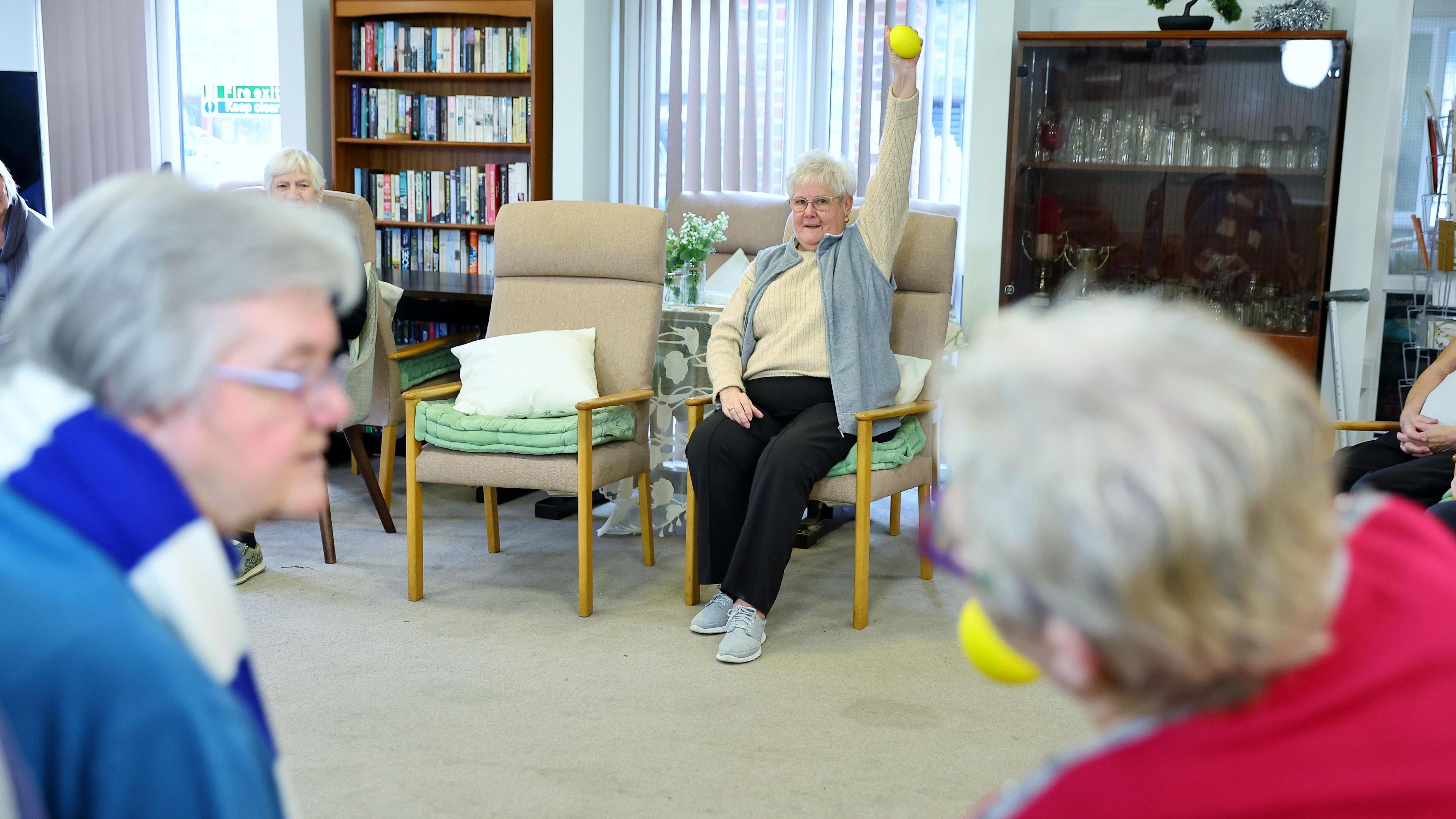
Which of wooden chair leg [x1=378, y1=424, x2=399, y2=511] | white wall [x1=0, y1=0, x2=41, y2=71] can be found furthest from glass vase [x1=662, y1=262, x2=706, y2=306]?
white wall [x1=0, y1=0, x2=41, y2=71]

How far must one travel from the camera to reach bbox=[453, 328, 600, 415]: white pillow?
3.14 m

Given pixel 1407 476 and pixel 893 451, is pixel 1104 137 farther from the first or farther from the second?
pixel 1407 476

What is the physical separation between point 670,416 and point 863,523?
928 millimetres

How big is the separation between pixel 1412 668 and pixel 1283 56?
390 cm

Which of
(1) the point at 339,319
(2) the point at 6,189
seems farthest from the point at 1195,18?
(2) the point at 6,189

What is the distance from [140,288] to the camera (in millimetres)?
754

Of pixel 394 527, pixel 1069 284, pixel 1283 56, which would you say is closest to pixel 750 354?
pixel 394 527

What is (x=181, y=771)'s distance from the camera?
0.66 m

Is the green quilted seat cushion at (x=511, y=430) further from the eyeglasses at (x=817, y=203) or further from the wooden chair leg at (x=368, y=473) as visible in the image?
the eyeglasses at (x=817, y=203)

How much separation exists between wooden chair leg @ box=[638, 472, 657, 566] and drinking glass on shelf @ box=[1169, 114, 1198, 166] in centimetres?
220

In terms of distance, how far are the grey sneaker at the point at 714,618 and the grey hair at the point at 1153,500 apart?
229cm

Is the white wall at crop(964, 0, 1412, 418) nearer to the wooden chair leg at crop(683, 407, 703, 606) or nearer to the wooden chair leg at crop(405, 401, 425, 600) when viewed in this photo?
the wooden chair leg at crop(683, 407, 703, 606)

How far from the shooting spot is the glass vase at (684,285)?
3727 millimetres

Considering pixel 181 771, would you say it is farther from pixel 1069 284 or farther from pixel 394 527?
pixel 1069 284
